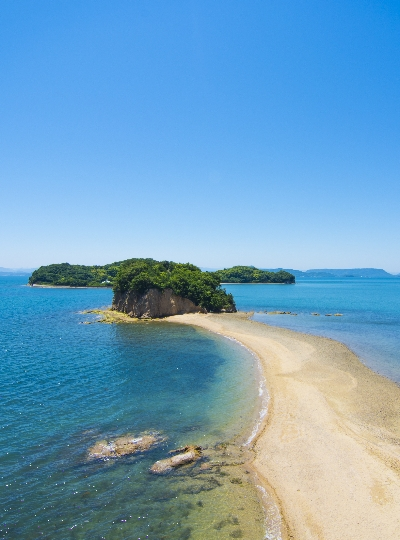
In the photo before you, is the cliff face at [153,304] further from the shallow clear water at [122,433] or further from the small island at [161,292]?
the shallow clear water at [122,433]

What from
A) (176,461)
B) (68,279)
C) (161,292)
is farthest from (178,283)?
(68,279)

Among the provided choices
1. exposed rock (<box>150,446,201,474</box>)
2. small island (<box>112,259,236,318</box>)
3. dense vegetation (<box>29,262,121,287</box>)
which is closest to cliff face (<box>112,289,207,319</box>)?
small island (<box>112,259,236,318</box>)

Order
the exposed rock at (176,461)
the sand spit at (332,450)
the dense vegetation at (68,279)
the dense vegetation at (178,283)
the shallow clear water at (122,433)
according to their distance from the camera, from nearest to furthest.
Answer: the shallow clear water at (122,433) < the sand spit at (332,450) < the exposed rock at (176,461) < the dense vegetation at (178,283) < the dense vegetation at (68,279)

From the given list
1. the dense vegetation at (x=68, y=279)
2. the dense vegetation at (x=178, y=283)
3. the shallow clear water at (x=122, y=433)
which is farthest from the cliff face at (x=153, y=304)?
the dense vegetation at (x=68, y=279)

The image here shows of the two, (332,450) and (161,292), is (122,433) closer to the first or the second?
(332,450)

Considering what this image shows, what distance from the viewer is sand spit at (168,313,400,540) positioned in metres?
14.6

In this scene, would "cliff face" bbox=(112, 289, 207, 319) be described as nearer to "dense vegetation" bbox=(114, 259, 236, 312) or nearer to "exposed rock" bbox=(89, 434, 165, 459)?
"dense vegetation" bbox=(114, 259, 236, 312)

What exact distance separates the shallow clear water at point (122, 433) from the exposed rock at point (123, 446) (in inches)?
22.3

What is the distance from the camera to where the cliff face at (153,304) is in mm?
69312

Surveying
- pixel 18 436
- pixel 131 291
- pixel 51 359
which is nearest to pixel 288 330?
pixel 131 291

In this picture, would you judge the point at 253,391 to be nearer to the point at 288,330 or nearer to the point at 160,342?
the point at 160,342

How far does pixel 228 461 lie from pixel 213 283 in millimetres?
63366

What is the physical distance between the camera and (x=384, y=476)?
17375 millimetres

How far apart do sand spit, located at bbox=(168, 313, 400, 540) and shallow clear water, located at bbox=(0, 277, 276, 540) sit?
1682 mm
